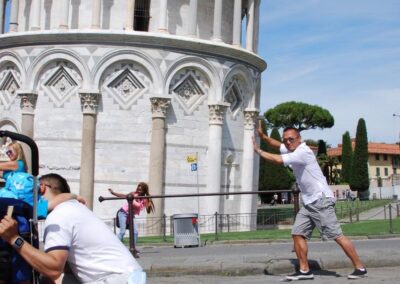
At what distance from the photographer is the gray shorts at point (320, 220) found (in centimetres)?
758

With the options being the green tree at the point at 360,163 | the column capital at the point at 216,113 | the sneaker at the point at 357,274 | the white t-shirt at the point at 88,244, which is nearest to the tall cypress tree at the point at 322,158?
the green tree at the point at 360,163

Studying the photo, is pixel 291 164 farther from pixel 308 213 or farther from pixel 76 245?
pixel 76 245

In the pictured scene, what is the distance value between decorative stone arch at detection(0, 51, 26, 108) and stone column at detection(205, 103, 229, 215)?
25.2 ft

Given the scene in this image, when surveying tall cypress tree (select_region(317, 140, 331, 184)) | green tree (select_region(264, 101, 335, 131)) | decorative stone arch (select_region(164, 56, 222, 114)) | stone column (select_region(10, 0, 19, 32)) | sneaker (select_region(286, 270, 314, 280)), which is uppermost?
green tree (select_region(264, 101, 335, 131))

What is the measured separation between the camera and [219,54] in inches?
960

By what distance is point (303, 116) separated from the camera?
83.9 m

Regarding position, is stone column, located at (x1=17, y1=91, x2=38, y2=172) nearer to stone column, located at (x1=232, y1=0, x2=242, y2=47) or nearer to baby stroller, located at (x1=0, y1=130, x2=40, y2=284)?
stone column, located at (x1=232, y1=0, x2=242, y2=47)

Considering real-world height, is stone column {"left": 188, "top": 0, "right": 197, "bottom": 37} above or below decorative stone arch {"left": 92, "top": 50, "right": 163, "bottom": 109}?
above

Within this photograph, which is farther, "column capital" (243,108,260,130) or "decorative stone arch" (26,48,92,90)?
"column capital" (243,108,260,130)

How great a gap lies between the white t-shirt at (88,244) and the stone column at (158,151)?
18560 millimetres

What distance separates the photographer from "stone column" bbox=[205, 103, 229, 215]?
2389 centimetres

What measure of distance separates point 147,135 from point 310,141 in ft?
251

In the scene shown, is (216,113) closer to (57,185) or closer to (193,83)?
(193,83)

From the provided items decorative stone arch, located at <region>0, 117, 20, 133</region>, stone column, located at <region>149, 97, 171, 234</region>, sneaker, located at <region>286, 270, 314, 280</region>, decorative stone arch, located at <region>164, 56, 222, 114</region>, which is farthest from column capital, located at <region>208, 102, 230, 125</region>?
sneaker, located at <region>286, 270, 314, 280</region>
